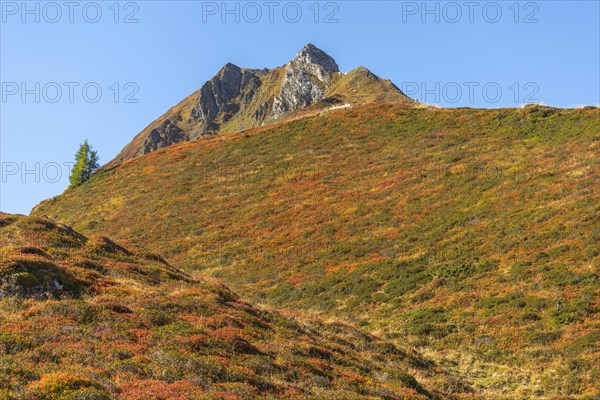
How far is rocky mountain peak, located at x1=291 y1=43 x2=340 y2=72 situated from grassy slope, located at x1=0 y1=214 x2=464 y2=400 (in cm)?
13122

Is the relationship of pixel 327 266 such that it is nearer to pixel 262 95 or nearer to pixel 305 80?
pixel 305 80

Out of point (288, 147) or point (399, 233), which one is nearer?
point (399, 233)

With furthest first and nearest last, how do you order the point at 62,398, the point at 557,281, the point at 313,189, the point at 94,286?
the point at 313,189 < the point at 557,281 < the point at 94,286 < the point at 62,398

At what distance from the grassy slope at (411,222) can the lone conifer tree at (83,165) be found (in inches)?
136

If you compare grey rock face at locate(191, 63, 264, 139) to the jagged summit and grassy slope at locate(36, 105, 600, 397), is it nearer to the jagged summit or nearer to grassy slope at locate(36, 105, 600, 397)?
the jagged summit

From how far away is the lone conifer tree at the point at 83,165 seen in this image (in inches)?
3106

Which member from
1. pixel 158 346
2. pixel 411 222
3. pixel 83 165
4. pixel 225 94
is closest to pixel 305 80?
pixel 225 94

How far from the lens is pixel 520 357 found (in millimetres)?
22406

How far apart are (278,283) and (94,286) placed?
68.3 ft

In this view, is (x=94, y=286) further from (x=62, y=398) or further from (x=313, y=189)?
(x=313, y=189)

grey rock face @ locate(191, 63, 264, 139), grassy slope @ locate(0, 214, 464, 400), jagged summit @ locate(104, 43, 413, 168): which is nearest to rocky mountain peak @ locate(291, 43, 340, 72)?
jagged summit @ locate(104, 43, 413, 168)

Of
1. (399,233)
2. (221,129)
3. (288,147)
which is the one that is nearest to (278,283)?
(399,233)

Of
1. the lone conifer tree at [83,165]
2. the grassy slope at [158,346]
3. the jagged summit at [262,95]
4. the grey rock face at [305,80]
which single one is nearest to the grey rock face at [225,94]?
the jagged summit at [262,95]

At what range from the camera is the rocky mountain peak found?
5817 inches
